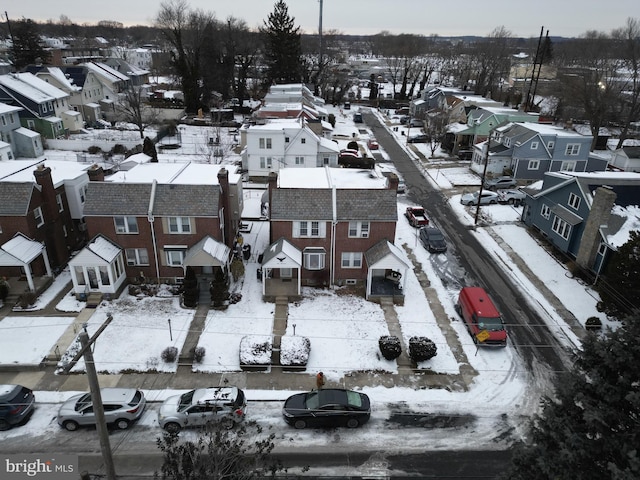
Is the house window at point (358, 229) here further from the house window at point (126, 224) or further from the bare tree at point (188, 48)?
the bare tree at point (188, 48)

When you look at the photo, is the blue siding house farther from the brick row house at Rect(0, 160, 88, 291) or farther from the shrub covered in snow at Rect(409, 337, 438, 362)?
the brick row house at Rect(0, 160, 88, 291)

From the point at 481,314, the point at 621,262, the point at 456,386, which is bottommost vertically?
the point at 456,386

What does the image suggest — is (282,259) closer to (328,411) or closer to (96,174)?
(328,411)

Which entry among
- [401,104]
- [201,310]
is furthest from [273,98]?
[201,310]

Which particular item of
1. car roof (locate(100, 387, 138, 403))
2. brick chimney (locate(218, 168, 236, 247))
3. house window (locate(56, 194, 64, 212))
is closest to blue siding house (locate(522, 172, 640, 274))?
brick chimney (locate(218, 168, 236, 247))

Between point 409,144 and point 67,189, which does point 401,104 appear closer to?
point 409,144

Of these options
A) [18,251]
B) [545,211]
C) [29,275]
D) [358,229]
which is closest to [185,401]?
[358,229]

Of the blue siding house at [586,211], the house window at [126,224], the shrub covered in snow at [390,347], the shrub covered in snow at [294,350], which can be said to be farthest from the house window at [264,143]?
the shrub covered in snow at [390,347]
